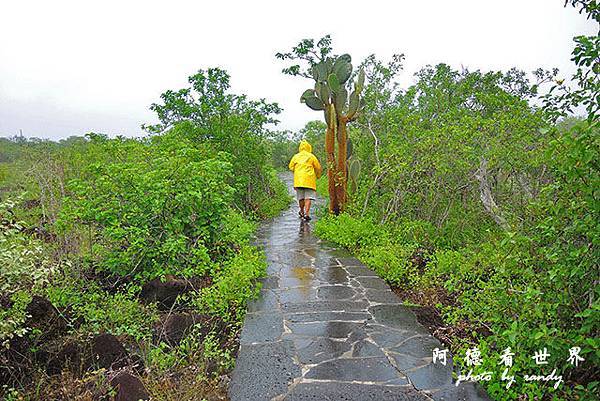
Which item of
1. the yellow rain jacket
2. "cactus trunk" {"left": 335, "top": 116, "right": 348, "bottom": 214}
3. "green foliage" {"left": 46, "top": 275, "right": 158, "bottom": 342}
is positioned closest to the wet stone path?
"green foliage" {"left": 46, "top": 275, "right": 158, "bottom": 342}

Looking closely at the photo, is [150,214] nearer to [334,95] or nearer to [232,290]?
[232,290]

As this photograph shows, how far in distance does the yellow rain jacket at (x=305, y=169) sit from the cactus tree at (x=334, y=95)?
3.09ft

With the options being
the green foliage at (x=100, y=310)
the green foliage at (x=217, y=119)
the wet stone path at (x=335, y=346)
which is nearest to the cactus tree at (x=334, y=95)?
the green foliage at (x=217, y=119)

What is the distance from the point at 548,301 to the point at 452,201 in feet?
13.5

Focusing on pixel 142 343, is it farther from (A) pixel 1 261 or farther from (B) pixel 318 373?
(B) pixel 318 373

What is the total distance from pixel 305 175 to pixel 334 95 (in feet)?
6.61

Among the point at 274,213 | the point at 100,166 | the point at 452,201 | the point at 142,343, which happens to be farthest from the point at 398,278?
the point at 274,213

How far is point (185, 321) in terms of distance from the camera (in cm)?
420

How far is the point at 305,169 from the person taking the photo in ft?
32.5

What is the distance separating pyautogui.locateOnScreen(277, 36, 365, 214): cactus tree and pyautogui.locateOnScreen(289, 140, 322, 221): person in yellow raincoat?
0.96 meters

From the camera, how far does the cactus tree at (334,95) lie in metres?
8.57

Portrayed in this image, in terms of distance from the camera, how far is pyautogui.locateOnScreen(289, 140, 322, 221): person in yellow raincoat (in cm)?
991

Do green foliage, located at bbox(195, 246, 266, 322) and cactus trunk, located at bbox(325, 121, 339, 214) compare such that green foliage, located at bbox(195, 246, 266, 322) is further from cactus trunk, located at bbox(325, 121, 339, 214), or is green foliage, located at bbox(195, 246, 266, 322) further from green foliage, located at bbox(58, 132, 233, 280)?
cactus trunk, located at bbox(325, 121, 339, 214)

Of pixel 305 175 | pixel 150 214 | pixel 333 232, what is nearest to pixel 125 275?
pixel 150 214
